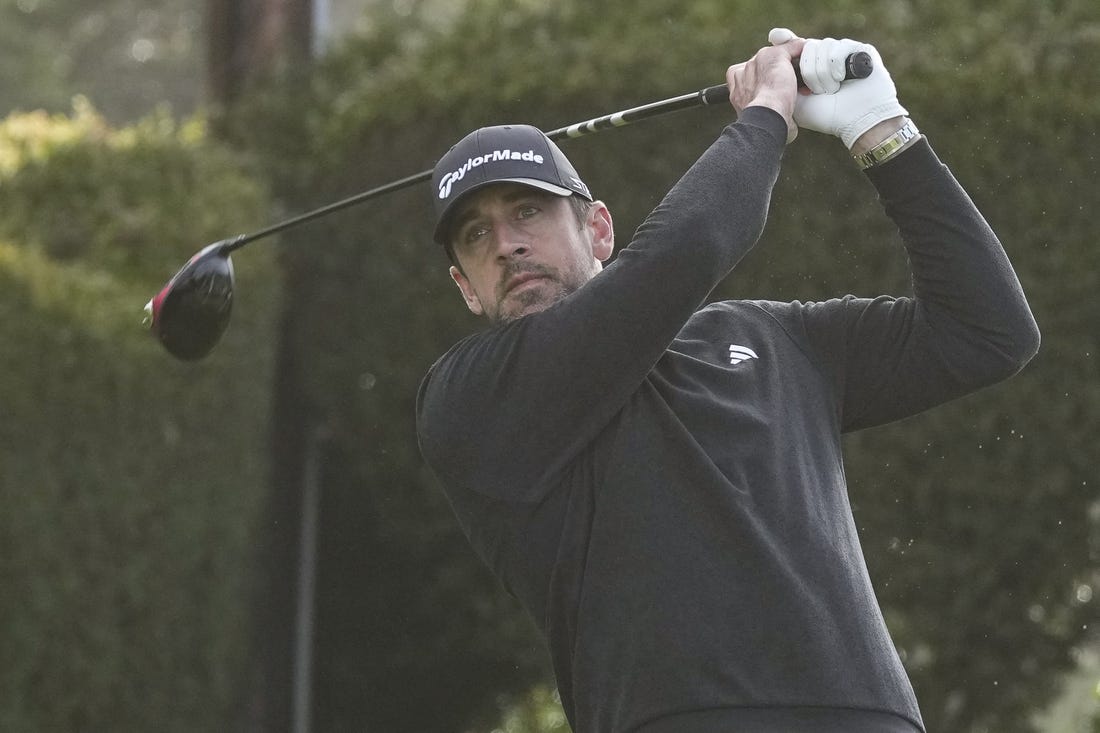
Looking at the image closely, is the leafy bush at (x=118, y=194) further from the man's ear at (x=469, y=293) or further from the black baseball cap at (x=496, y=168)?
the black baseball cap at (x=496, y=168)

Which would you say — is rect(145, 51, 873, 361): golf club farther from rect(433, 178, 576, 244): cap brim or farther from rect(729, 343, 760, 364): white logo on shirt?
rect(729, 343, 760, 364): white logo on shirt

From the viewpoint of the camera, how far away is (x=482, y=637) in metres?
7.71

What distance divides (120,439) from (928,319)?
Result: 428cm

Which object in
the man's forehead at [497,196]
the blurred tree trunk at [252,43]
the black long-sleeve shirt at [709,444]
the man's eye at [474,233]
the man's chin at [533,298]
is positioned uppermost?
the blurred tree trunk at [252,43]

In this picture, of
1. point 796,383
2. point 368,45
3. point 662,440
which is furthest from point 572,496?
point 368,45

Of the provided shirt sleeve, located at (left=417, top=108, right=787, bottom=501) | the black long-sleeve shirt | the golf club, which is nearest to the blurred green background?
the golf club

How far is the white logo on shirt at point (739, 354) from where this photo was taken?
2779 mm

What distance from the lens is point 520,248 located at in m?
2.94

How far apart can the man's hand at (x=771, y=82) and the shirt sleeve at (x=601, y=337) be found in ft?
0.14

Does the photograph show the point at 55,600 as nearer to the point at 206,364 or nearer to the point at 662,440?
the point at 206,364

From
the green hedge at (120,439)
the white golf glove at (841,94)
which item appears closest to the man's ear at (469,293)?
the white golf glove at (841,94)

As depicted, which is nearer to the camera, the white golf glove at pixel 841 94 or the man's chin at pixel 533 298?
the white golf glove at pixel 841 94

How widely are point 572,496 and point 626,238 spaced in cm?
385

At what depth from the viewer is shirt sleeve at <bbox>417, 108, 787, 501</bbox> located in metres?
2.60
